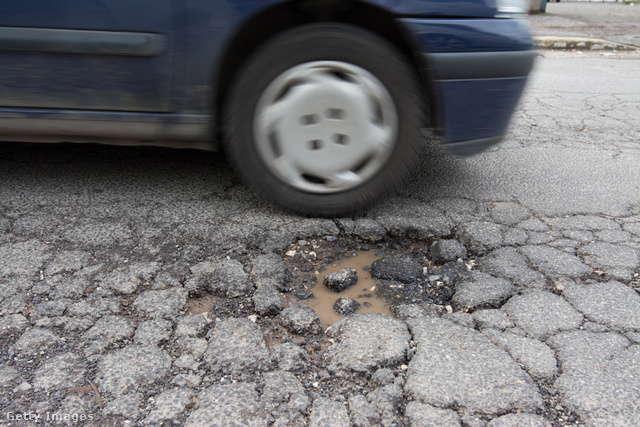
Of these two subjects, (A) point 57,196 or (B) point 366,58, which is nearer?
(B) point 366,58

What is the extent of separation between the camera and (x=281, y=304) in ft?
6.30

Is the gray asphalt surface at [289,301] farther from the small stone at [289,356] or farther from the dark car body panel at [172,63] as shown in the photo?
the dark car body panel at [172,63]

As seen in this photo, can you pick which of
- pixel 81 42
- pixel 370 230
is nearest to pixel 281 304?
pixel 370 230

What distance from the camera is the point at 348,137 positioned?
235 cm

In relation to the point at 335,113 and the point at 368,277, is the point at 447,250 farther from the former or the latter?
the point at 335,113

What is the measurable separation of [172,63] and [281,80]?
18.2 inches

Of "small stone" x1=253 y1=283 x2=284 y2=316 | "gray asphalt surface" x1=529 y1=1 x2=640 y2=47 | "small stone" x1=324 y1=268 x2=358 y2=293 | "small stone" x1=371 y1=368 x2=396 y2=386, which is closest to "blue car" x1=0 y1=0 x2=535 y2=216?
"small stone" x1=324 y1=268 x2=358 y2=293

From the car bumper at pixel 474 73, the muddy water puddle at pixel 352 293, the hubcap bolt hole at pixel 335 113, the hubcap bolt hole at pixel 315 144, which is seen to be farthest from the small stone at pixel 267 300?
the car bumper at pixel 474 73

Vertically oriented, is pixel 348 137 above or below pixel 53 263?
above

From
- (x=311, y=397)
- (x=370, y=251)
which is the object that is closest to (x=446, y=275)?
(x=370, y=251)

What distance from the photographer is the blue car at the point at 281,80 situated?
2166 mm

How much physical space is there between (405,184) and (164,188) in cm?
129

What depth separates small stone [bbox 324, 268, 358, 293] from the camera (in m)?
2.05

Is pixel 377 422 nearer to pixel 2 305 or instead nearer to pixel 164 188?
pixel 2 305
